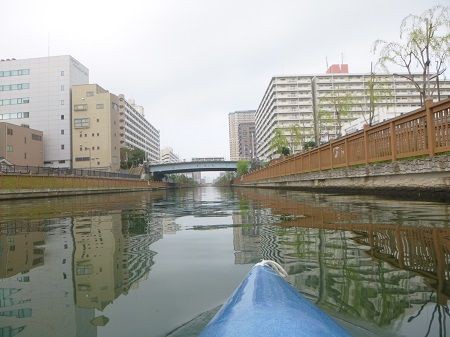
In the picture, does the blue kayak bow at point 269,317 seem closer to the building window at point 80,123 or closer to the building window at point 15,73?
the building window at point 80,123

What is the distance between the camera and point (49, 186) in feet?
98.6

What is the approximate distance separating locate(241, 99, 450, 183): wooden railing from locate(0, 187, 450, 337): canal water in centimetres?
367

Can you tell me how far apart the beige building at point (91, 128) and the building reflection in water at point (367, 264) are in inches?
3264

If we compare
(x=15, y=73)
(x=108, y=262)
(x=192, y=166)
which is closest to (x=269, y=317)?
(x=108, y=262)

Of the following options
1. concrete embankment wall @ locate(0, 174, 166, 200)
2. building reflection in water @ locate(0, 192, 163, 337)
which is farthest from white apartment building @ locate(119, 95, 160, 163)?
building reflection in water @ locate(0, 192, 163, 337)

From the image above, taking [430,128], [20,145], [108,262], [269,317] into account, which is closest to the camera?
[269,317]

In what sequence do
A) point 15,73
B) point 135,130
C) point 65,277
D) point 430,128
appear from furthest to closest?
point 135,130 < point 15,73 < point 430,128 < point 65,277

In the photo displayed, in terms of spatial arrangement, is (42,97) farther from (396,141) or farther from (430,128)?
(430,128)

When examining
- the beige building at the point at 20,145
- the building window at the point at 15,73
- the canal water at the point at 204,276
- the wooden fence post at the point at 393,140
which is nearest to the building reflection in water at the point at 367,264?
the canal water at the point at 204,276

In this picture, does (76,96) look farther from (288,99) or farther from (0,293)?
(0,293)

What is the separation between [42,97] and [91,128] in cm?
1237

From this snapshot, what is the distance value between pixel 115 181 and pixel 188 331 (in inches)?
1920

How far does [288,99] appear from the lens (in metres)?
109

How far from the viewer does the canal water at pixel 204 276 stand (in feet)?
7.32
